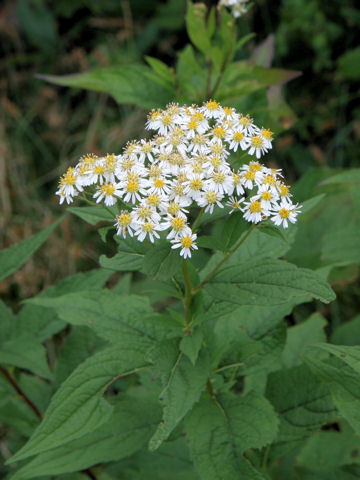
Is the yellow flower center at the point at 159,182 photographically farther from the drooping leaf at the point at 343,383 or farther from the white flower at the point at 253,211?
the drooping leaf at the point at 343,383

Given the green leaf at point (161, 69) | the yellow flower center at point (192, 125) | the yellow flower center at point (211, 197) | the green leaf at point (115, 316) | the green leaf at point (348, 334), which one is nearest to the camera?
the yellow flower center at point (211, 197)

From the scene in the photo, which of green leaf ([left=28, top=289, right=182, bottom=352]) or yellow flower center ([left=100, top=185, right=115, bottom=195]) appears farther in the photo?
green leaf ([left=28, top=289, right=182, bottom=352])

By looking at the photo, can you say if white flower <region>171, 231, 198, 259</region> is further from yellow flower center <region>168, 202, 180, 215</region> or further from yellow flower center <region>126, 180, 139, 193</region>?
yellow flower center <region>126, 180, 139, 193</region>

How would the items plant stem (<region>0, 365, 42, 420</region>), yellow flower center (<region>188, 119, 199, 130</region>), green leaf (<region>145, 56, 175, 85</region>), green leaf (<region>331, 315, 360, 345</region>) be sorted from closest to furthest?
yellow flower center (<region>188, 119, 199, 130</region>) < plant stem (<region>0, 365, 42, 420</region>) < green leaf (<region>145, 56, 175, 85</region>) < green leaf (<region>331, 315, 360, 345</region>)

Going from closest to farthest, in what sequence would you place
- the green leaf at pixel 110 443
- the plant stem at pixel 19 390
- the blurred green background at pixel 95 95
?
the green leaf at pixel 110 443 → the plant stem at pixel 19 390 → the blurred green background at pixel 95 95

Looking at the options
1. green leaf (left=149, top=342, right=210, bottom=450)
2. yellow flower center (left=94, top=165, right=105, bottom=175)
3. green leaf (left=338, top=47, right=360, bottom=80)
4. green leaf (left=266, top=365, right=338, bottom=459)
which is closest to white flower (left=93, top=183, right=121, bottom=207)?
yellow flower center (left=94, top=165, right=105, bottom=175)

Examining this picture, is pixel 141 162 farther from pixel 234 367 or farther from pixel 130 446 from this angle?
pixel 130 446

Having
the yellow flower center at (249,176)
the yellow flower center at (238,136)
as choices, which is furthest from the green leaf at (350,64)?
the yellow flower center at (249,176)

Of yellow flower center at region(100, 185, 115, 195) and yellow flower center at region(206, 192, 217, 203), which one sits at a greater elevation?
yellow flower center at region(100, 185, 115, 195)
